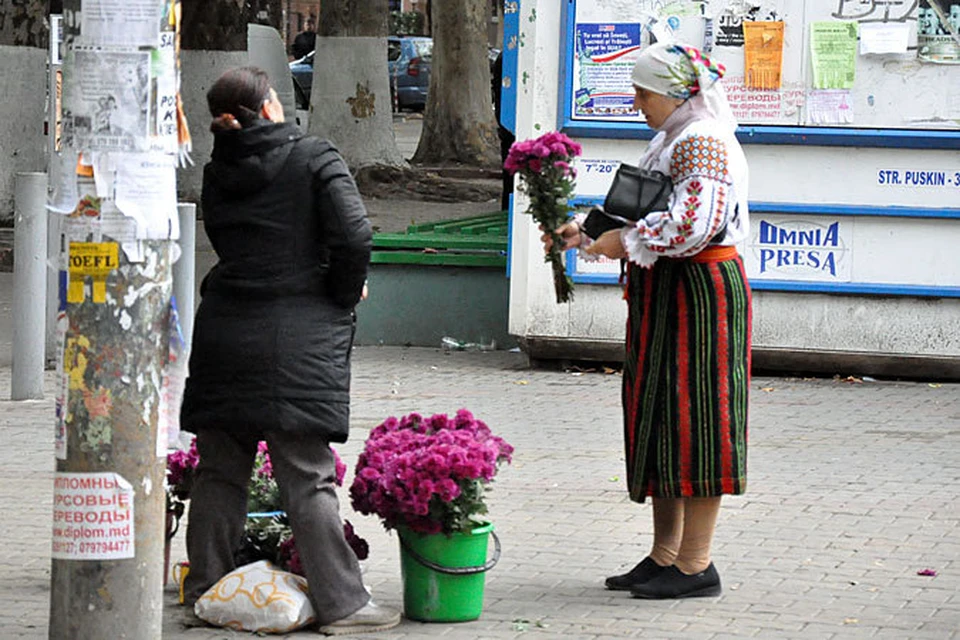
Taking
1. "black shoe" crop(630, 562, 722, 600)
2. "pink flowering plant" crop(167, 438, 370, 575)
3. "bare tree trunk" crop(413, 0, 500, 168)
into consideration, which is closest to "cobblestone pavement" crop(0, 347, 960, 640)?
"black shoe" crop(630, 562, 722, 600)

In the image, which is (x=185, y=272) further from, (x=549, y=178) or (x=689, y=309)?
(x=689, y=309)

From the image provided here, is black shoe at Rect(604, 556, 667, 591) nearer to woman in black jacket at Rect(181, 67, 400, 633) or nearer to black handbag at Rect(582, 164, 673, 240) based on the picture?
woman in black jacket at Rect(181, 67, 400, 633)

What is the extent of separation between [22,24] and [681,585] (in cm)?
1045

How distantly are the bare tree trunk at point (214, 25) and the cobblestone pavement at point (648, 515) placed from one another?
7224 mm

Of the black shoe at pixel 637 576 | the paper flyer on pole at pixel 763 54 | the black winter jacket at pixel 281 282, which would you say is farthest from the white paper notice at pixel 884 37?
the black winter jacket at pixel 281 282

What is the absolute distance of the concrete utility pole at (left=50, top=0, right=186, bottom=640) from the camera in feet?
13.8

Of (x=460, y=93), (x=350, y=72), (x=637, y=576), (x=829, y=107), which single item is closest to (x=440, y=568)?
(x=637, y=576)

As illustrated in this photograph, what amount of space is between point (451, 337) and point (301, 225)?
5.64 meters

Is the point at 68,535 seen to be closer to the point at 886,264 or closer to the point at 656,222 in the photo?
the point at 656,222

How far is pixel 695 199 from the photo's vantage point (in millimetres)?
5426

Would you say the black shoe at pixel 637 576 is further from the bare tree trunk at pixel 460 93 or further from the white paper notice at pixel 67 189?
the bare tree trunk at pixel 460 93

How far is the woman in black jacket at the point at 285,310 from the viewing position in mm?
5074

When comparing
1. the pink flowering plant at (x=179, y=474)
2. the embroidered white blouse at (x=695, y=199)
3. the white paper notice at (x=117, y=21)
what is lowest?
the pink flowering plant at (x=179, y=474)

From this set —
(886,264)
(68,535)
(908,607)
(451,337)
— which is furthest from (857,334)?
(68,535)
